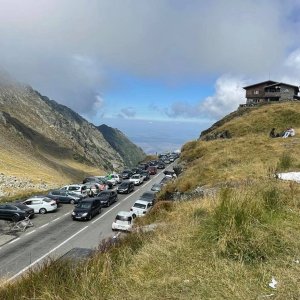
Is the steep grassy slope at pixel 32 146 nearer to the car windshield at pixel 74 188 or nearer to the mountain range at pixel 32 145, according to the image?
the mountain range at pixel 32 145

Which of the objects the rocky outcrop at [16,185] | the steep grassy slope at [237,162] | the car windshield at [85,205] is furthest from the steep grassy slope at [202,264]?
the rocky outcrop at [16,185]

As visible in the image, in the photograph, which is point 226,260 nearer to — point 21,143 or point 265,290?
point 265,290

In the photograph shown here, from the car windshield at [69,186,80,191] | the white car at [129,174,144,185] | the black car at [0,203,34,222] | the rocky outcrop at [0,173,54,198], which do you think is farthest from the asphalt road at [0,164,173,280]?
the white car at [129,174,144,185]

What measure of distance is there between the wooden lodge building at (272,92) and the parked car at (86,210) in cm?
7034

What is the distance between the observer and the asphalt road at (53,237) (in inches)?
843

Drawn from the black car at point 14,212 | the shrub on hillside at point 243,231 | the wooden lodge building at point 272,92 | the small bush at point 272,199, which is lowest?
the black car at point 14,212

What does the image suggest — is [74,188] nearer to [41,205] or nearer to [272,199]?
[41,205]

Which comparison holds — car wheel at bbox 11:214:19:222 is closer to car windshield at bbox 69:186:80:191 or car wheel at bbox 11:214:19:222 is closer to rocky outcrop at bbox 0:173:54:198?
car windshield at bbox 69:186:80:191

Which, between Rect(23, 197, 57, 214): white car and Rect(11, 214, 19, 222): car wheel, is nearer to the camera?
Rect(11, 214, 19, 222): car wheel

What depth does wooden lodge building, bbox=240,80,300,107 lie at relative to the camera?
3969 inches

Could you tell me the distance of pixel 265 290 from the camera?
620 centimetres

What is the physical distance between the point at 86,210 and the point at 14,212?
5665 millimetres

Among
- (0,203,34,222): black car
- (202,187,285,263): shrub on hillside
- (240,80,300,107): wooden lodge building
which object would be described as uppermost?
(240,80,300,107): wooden lodge building

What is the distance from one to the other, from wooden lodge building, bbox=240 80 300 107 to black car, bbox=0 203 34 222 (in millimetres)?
74673
